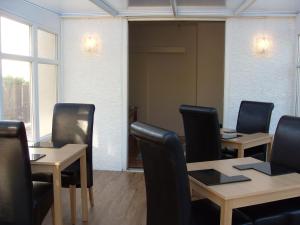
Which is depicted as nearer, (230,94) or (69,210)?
(69,210)

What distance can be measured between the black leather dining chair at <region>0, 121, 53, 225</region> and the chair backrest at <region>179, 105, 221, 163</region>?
1628 mm

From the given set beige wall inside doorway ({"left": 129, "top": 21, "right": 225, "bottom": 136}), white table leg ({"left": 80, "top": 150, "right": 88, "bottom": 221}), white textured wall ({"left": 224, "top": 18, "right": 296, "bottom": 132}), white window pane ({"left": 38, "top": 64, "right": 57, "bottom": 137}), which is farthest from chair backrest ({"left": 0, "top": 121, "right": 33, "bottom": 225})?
beige wall inside doorway ({"left": 129, "top": 21, "right": 225, "bottom": 136})

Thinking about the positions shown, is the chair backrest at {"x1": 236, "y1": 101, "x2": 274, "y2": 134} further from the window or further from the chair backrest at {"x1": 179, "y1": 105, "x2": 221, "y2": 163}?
the window

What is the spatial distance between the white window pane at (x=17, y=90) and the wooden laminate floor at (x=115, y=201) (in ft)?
3.45

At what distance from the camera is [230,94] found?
191 inches

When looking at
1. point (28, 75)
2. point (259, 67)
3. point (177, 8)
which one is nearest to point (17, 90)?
point (28, 75)

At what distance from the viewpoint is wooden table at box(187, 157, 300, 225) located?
6.06ft

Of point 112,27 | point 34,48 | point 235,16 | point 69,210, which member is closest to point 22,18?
point 34,48

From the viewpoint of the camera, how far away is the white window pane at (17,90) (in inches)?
137

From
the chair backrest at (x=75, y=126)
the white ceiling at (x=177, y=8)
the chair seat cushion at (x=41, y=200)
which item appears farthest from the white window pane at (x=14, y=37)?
the chair seat cushion at (x=41, y=200)

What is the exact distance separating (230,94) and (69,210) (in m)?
2.68

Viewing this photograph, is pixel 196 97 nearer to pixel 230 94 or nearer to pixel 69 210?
pixel 230 94

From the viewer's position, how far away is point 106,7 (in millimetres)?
4191

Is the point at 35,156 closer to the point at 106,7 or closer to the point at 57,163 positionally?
the point at 57,163
